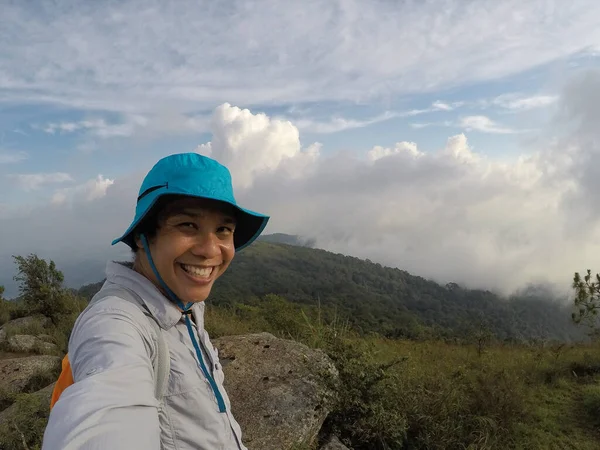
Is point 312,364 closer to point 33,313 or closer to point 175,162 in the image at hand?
point 175,162

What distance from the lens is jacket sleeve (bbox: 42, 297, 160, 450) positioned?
35.6 inches

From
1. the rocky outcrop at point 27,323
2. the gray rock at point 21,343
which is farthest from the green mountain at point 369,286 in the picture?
the gray rock at point 21,343

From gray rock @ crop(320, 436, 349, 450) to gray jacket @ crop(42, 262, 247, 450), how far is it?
8.90 ft

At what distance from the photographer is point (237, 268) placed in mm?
117500

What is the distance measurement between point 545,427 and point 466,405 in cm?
153

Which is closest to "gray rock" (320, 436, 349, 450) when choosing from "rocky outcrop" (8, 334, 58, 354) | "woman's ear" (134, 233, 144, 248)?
"woman's ear" (134, 233, 144, 248)

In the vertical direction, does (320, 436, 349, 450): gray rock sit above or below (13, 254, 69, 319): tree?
below

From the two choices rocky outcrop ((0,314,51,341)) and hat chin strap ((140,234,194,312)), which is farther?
rocky outcrop ((0,314,51,341))

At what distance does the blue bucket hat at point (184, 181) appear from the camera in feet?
4.96

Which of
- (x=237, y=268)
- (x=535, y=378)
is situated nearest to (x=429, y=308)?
(x=237, y=268)

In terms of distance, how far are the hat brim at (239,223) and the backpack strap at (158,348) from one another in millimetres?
274

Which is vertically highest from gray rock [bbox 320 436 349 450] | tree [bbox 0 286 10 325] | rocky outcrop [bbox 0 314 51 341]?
tree [bbox 0 286 10 325]

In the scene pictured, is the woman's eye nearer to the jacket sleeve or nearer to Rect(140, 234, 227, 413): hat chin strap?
Rect(140, 234, 227, 413): hat chin strap

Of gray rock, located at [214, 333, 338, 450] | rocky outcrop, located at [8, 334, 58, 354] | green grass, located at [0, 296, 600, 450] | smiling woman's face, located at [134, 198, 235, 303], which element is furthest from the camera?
rocky outcrop, located at [8, 334, 58, 354]
